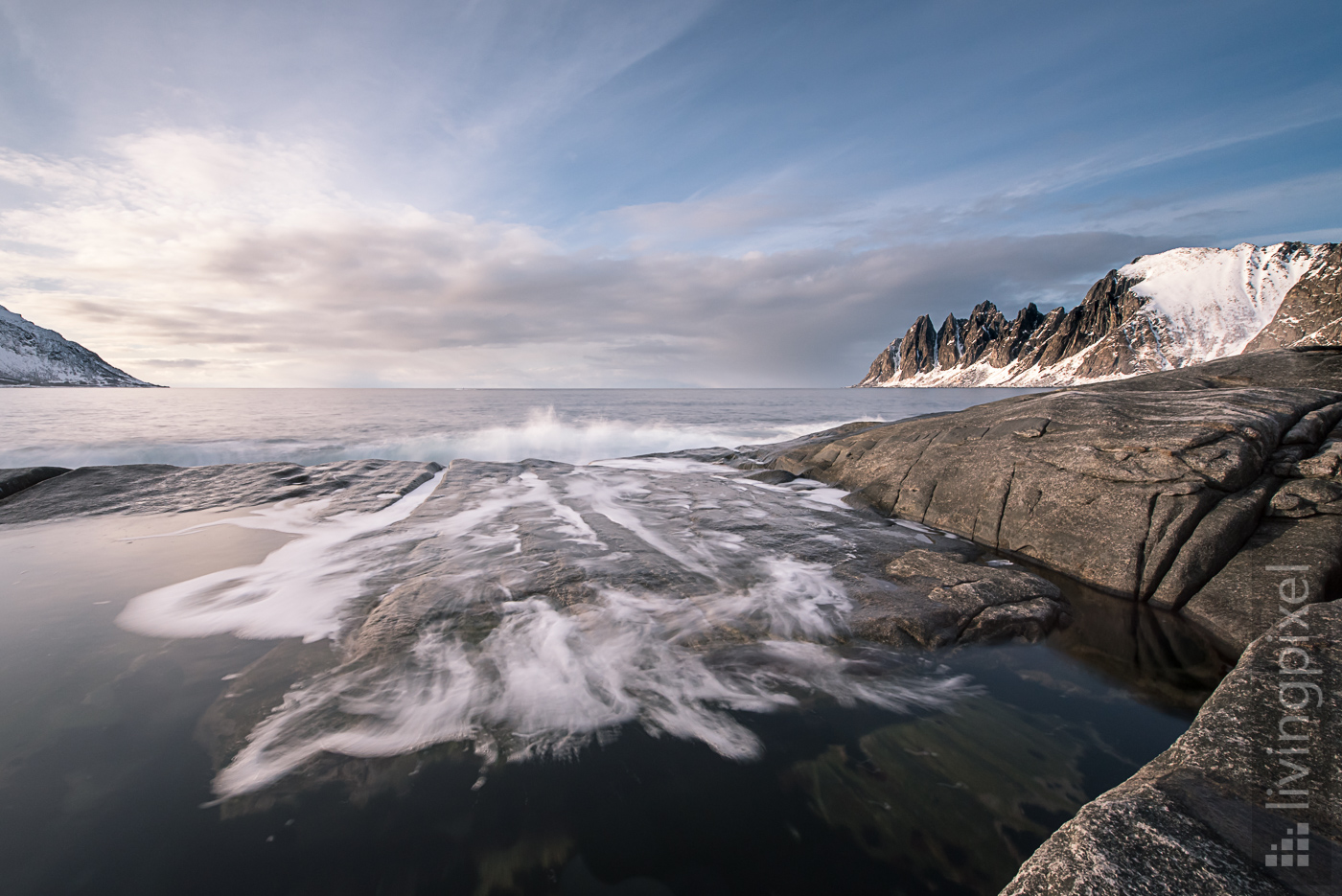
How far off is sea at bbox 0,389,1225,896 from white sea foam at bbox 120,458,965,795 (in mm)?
34

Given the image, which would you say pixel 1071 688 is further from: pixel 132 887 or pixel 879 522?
pixel 132 887

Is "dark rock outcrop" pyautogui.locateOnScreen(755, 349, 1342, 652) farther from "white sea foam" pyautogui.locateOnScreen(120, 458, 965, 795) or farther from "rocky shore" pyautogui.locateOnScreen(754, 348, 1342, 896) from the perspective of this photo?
"white sea foam" pyautogui.locateOnScreen(120, 458, 965, 795)

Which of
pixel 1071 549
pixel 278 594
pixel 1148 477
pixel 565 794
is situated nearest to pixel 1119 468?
pixel 1148 477

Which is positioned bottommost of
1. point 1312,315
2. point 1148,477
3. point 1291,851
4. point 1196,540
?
point 1291,851

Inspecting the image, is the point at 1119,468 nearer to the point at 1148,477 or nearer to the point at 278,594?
the point at 1148,477

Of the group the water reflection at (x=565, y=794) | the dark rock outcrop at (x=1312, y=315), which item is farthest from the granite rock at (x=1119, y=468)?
the dark rock outcrop at (x=1312, y=315)

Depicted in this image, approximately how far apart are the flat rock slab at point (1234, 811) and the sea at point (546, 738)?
912 millimetres

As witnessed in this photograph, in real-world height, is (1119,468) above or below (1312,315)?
below

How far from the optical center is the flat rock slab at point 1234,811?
2.16 metres

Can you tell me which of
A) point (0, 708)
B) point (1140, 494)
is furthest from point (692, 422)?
point (0, 708)

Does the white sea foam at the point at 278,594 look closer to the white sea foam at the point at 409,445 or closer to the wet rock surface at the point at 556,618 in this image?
the wet rock surface at the point at 556,618

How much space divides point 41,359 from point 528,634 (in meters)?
264

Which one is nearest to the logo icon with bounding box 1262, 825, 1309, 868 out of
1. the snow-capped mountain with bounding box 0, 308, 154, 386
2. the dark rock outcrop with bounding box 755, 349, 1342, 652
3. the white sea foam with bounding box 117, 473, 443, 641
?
the dark rock outcrop with bounding box 755, 349, 1342, 652

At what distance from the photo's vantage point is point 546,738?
4.05 meters
